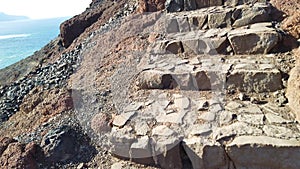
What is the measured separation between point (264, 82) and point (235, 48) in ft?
2.79

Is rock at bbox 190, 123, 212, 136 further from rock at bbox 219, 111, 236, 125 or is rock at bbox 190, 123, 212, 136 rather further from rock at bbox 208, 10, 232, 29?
rock at bbox 208, 10, 232, 29

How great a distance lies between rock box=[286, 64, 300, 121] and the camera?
3041 mm

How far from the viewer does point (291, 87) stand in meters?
3.28

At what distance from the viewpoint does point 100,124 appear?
374 centimetres

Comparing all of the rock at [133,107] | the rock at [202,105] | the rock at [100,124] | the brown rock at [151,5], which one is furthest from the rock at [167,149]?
the brown rock at [151,5]

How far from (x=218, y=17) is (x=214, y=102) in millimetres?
1870

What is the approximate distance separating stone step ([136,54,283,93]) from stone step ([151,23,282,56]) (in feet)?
0.52


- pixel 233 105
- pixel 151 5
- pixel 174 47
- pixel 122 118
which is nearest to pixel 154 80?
pixel 122 118

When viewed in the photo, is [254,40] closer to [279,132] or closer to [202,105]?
[202,105]

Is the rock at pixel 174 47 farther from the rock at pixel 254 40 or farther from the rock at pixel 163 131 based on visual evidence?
the rock at pixel 163 131

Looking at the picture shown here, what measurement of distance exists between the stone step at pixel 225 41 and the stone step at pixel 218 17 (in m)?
0.16

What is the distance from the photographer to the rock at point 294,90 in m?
3.04

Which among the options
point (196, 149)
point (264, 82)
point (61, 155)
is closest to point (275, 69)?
point (264, 82)

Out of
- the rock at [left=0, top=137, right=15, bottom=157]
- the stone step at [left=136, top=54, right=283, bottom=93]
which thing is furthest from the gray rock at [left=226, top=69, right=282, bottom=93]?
the rock at [left=0, top=137, right=15, bottom=157]
